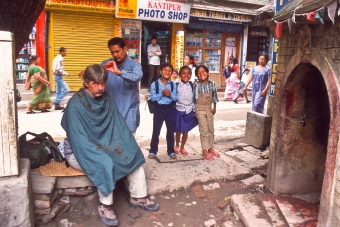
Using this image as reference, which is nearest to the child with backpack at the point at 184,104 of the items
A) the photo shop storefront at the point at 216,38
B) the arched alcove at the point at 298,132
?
the arched alcove at the point at 298,132

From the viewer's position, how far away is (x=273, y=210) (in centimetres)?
371

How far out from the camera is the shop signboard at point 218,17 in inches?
541

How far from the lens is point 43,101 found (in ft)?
30.5

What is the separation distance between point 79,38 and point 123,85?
8904 mm

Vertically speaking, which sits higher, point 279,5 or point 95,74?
point 279,5

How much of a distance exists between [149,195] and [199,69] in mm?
2103

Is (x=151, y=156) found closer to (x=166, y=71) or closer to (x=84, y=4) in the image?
(x=166, y=71)

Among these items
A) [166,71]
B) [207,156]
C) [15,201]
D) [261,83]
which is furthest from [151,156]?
[261,83]

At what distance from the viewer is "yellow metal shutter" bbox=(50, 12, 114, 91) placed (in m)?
11.9

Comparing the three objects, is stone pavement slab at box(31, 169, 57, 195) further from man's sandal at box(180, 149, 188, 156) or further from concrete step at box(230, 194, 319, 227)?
man's sandal at box(180, 149, 188, 156)

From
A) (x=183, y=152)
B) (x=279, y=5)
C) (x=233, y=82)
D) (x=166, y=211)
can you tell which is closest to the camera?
(x=166, y=211)

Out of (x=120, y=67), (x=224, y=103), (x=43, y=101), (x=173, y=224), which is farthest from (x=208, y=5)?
(x=173, y=224)

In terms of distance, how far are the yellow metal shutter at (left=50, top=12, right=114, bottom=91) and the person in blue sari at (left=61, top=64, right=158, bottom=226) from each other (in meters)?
8.92

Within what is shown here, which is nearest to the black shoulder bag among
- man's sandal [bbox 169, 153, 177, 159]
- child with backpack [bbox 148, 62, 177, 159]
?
child with backpack [bbox 148, 62, 177, 159]
